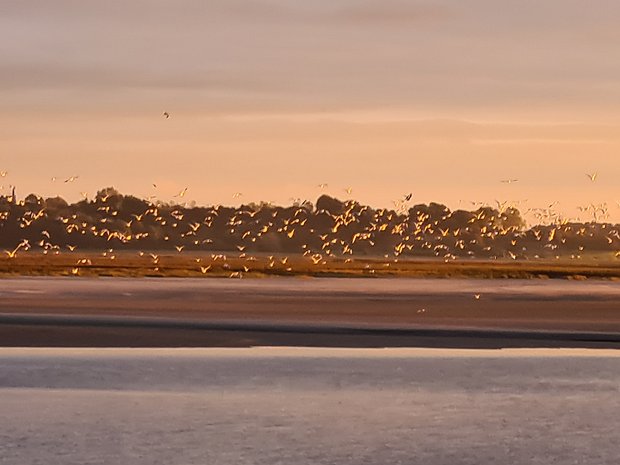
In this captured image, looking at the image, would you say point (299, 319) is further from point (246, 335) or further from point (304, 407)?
point (304, 407)

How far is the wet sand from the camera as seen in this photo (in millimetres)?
35531

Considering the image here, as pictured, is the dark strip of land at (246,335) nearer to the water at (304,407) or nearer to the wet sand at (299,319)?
the wet sand at (299,319)

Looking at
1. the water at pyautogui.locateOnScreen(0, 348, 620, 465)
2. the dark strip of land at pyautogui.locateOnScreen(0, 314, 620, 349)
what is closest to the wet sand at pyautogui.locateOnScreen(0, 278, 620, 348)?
the dark strip of land at pyautogui.locateOnScreen(0, 314, 620, 349)

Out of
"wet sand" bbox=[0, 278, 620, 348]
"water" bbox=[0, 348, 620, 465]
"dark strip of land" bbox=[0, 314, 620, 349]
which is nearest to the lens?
"water" bbox=[0, 348, 620, 465]

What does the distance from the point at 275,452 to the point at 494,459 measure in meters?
2.93

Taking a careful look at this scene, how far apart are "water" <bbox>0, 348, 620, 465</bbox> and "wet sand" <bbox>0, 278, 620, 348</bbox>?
10.5 feet

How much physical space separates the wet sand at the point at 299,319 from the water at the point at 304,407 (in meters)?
3.20

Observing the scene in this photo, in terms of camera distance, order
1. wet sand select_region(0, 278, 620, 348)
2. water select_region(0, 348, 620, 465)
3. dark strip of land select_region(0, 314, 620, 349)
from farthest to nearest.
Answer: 1. wet sand select_region(0, 278, 620, 348)
2. dark strip of land select_region(0, 314, 620, 349)
3. water select_region(0, 348, 620, 465)

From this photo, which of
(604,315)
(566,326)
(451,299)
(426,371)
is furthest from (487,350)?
(451,299)

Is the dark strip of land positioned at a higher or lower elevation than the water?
higher

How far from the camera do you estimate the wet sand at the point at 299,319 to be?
3553 cm

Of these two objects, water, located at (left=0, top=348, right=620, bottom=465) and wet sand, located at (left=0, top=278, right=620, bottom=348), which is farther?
wet sand, located at (left=0, top=278, right=620, bottom=348)

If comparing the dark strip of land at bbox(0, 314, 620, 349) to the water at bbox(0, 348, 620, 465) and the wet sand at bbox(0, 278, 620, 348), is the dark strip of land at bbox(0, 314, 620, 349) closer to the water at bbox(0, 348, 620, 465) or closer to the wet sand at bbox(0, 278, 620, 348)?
the wet sand at bbox(0, 278, 620, 348)

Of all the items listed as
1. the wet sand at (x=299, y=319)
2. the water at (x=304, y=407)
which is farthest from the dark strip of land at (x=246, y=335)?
the water at (x=304, y=407)
